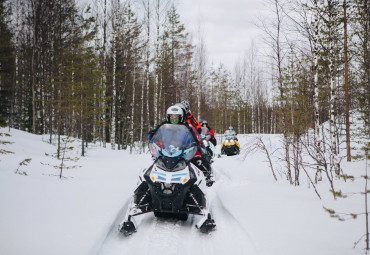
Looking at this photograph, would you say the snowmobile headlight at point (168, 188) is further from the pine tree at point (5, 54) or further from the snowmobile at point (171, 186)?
the pine tree at point (5, 54)

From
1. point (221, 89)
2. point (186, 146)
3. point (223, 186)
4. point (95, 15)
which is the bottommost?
point (223, 186)

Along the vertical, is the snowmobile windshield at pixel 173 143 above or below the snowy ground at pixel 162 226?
above

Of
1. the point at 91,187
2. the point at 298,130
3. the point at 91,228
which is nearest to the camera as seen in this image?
the point at 91,228

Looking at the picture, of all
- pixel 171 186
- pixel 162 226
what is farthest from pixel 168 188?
pixel 162 226

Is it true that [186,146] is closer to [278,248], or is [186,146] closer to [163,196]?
[163,196]

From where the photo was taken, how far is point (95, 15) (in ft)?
66.9

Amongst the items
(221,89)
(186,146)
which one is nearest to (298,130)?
(186,146)

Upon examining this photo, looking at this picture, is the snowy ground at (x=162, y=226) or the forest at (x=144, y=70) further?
the forest at (x=144, y=70)

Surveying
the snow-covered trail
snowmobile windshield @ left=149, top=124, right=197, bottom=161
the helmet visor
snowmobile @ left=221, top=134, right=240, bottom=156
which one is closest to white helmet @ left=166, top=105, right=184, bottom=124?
the helmet visor

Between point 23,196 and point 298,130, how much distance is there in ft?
21.2

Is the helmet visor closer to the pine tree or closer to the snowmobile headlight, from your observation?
the snowmobile headlight

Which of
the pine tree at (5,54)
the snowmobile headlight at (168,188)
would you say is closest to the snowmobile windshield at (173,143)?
the snowmobile headlight at (168,188)

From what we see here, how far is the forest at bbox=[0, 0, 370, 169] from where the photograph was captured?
25.0 ft

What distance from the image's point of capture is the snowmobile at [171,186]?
12.0 ft
